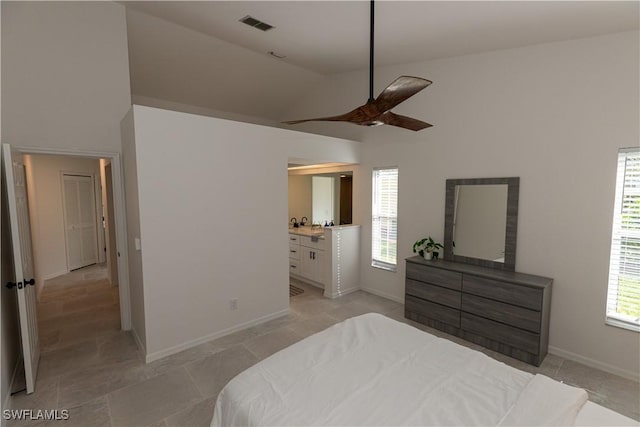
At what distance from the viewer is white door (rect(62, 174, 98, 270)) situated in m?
6.24

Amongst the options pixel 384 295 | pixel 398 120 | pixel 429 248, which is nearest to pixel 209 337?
pixel 384 295

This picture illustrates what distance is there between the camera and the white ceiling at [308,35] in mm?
2639

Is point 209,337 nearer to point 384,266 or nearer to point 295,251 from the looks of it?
point 295,251

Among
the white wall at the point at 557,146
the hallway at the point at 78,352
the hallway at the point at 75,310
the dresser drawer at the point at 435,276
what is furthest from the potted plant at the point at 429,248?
the hallway at the point at 75,310

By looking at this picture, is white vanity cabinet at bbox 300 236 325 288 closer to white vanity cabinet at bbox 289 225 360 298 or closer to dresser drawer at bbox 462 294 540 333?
white vanity cabinet at bbox 289 225 360 298

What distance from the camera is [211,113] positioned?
550cm

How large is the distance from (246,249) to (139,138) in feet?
5.32

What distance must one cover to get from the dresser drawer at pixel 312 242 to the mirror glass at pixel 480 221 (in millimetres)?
2061

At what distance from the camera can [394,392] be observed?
1632mm

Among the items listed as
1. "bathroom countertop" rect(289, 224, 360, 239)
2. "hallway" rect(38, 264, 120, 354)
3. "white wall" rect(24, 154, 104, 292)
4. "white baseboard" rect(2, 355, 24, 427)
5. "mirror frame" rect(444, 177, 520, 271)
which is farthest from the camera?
"white wall" rect(24, 154, 104, 292)

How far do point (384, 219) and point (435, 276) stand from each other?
4.43ft

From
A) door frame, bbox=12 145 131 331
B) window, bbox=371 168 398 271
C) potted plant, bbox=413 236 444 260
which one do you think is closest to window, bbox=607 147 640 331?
potted plant, bbox=413 236 444 260

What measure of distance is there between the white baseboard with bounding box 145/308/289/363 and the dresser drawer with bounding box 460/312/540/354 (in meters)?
2.26

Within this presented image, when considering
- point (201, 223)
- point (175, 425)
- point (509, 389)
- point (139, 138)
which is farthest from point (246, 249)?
point (509, 389)
